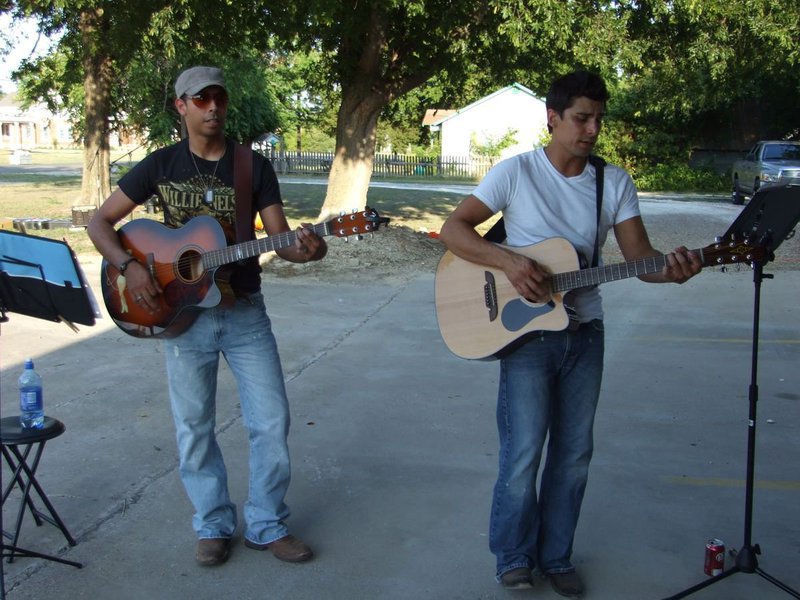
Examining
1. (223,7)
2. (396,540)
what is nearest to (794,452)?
(396,540)

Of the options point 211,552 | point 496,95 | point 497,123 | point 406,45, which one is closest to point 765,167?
point 406,45

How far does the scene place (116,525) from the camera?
415 cm

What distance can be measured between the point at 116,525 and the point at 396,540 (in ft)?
4.31

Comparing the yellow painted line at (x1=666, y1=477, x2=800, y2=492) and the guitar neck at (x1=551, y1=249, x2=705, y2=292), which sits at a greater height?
the guitar neck at (x1=551, y1=249, x2=705, y2=292)

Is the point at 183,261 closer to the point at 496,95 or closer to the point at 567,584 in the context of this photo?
the point at 567,584

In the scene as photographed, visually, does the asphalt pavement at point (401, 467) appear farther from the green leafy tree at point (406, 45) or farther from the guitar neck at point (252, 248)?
the green leafy tree at point (406, 45)

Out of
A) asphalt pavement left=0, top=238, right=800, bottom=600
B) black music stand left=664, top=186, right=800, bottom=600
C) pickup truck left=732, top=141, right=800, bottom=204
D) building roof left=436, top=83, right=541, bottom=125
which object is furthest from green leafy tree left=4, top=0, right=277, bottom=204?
building roof left=436, top=83, right=541, bottom=125

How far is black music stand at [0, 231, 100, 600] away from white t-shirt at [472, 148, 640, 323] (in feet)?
5.23

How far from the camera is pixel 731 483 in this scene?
15.5ft

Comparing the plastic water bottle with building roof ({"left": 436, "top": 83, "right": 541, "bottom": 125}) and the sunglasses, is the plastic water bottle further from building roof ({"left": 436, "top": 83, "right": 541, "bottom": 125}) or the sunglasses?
building roof ({"left": 436, "top": 83, "right": 541, "bottom": 125})

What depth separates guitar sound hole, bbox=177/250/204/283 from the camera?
12.2 feet

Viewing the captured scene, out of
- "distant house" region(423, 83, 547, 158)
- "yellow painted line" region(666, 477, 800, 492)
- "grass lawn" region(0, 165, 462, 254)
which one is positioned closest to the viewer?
"yellow painted line" region(666, 477, 800, 492)

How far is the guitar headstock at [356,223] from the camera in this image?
12.0 ft

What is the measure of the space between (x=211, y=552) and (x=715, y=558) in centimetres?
209
